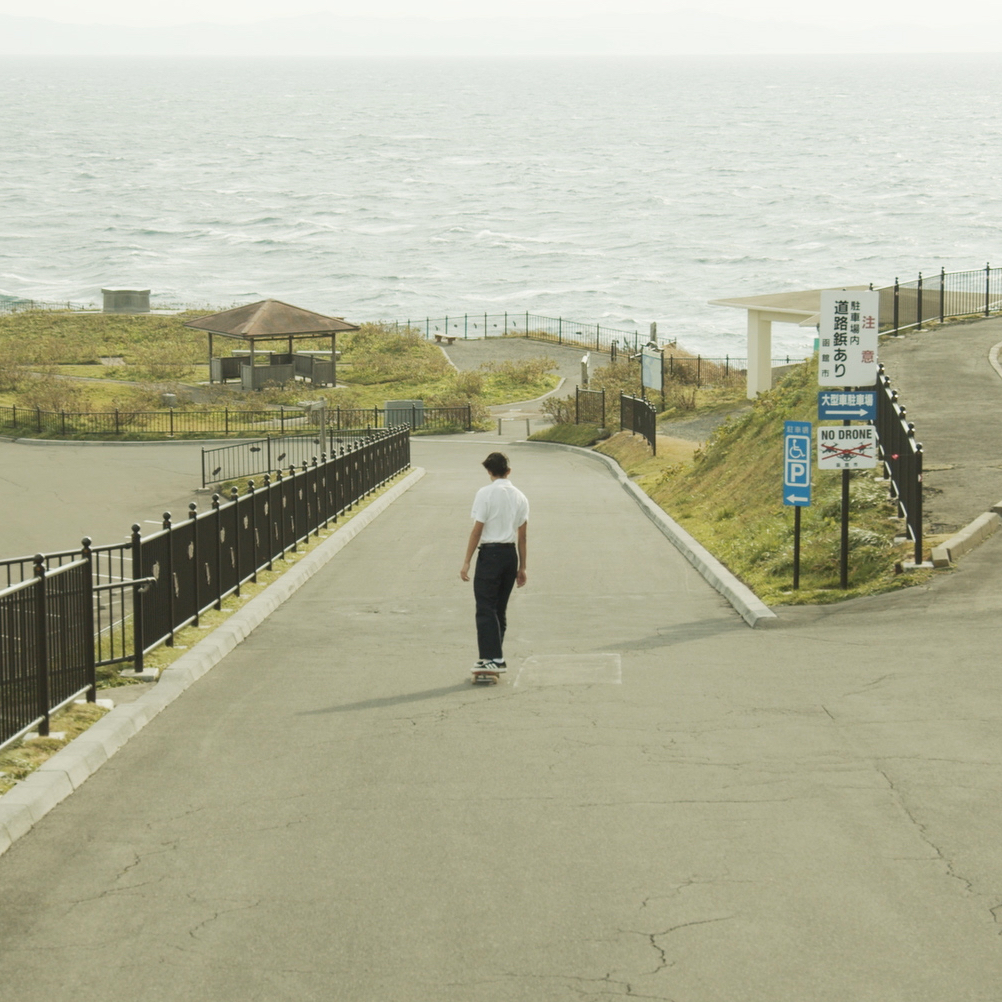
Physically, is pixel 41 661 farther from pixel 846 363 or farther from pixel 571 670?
pixel 846 363

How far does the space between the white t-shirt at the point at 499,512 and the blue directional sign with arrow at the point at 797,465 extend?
4.84 meters

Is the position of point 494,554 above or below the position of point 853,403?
below

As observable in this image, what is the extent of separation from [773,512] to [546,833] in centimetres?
1388

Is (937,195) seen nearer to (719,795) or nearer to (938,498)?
(938,498)

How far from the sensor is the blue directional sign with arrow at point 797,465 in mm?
14312

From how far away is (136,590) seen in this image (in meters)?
10.5

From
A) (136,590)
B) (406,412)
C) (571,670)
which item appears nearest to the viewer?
(136,590)

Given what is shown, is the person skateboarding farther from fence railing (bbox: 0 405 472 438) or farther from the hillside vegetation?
the hillside vegetation

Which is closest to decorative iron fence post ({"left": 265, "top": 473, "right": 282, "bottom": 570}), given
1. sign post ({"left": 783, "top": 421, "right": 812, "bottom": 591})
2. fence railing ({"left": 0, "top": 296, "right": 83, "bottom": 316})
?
Answer: sign post ({"left": 783, "top": 421, "right": 812, "bottom": 591})

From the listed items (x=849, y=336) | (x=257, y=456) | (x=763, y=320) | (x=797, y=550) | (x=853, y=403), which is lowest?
(x=257, y=456)

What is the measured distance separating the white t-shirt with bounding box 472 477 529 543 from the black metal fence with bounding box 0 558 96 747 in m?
2.95

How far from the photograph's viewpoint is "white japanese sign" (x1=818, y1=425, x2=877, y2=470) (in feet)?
44.8

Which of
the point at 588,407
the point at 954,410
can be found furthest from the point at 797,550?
the point at 588,407

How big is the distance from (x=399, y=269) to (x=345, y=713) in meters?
133
